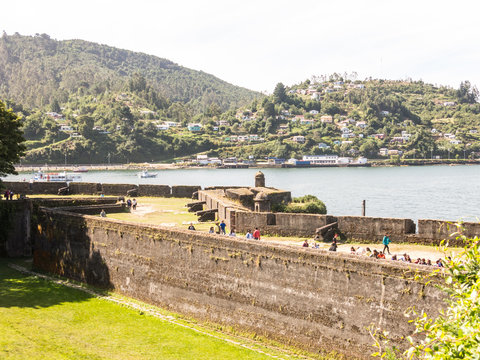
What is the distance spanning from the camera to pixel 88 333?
56.0ft

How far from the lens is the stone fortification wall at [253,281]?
1357cm

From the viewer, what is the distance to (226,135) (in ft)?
640

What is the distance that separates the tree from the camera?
89.4ft

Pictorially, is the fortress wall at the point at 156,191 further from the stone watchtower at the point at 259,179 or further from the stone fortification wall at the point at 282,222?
the stone fortification wall at the point at 282,222

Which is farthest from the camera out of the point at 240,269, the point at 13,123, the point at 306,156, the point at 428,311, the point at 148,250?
the point at 306,156

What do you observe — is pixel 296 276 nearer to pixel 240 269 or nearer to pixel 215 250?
pixel 240 269

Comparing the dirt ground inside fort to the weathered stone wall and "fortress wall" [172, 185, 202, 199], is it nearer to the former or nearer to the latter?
"fortress wall" [172, 185, 202, 199]

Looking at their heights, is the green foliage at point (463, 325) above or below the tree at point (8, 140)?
below

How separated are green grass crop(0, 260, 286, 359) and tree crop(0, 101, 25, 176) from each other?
9.04 meters

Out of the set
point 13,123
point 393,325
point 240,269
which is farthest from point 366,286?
point 13,123

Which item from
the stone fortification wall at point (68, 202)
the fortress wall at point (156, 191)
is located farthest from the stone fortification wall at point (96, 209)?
the fortress wall at point (156, 191)

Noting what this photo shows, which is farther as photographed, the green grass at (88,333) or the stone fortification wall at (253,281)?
the green grass at (88,333)

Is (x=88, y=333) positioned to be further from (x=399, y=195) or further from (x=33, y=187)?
(x=399, y=195)

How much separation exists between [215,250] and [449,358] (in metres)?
12.2
